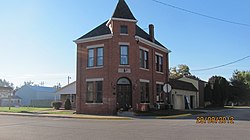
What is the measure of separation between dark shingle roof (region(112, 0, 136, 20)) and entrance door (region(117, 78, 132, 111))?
6387mm

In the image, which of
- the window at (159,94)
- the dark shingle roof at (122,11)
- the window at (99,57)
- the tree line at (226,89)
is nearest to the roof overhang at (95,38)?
the window at (99,57)

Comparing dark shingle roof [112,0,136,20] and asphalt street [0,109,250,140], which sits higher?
dark shingle roof [112,0,136,20]

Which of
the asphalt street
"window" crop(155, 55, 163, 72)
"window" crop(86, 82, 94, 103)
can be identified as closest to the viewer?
the asphalt street

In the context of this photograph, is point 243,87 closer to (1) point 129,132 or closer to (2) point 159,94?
(2) point 159,94

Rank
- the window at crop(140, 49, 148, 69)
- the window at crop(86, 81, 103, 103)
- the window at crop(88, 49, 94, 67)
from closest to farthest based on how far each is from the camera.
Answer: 1. the window at crop(86, 81, 103, 103)
2. the window at crop(88, 49, 94, 67)
3. the window at crop(140, 49, 148, 69)

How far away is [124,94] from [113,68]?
2.93 m

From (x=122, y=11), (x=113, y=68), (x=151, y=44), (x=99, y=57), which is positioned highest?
(x=122, y=11)

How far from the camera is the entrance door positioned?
30.9m

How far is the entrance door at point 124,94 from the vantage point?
1217 inches

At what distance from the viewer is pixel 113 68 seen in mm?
30516

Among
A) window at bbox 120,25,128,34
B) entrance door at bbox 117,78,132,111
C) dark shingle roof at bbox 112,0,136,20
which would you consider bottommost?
entrance door at bbox 117,78,132,111

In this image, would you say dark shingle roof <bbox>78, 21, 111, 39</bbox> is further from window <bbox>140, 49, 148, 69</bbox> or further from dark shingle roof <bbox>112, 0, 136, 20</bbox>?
window <bbox>140, 49, 148, 69</bbox>

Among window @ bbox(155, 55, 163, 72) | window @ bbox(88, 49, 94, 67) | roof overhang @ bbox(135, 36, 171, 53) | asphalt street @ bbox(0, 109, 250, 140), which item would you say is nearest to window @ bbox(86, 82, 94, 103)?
window @ bbox(88, 49, 94, 67)

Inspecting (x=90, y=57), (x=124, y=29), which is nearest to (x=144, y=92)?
(x=90, y=57)
